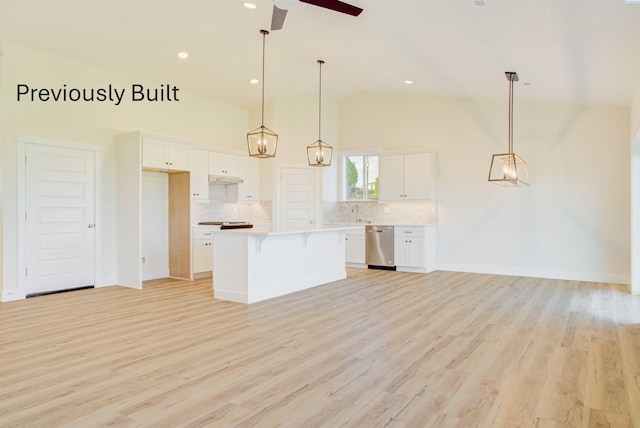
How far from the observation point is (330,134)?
9188mm

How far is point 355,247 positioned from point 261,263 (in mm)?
3495

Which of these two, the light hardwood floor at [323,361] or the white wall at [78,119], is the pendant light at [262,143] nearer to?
the light hardwood floor at [323,361]

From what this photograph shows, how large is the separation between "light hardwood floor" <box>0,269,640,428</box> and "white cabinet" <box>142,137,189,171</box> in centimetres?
214

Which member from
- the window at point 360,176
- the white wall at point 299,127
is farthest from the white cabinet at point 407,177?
the white wall at point 299,127

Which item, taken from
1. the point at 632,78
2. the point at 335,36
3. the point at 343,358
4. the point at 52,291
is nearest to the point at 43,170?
the point at 52,291

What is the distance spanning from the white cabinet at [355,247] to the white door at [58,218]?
4.61m

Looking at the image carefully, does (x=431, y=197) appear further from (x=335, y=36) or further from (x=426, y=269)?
(x=335, y=36)

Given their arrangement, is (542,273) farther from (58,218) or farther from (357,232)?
(58,218)

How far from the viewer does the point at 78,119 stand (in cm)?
623

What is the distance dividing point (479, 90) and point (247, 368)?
5.71 m

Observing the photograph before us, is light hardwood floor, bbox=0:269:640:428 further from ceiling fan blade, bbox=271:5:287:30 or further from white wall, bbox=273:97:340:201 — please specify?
white wall, bbox=273:97:340:201

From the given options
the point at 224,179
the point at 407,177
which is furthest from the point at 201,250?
the point at 407,177

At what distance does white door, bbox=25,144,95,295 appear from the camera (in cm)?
573

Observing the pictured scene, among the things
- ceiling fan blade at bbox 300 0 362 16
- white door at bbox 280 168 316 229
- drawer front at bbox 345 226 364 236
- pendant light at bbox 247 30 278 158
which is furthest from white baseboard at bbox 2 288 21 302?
drawer front at bbox 345 226 364 236
